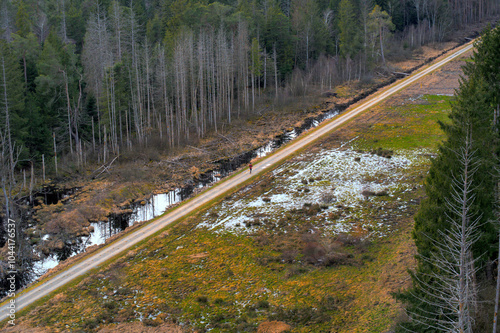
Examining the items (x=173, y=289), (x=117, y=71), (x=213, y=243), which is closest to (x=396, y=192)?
(x=213, y=243)

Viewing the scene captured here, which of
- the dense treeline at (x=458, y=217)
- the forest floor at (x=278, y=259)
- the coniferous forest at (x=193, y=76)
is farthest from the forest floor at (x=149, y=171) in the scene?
the dense treeline at (x=458, y=217)

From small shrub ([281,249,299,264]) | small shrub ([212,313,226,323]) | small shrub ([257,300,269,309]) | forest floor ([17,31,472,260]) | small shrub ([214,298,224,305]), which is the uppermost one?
forest floor ([17,31,472,260])

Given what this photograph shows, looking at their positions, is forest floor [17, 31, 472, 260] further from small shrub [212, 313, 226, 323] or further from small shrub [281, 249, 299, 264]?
small shrub [281, 249, 299, 264]

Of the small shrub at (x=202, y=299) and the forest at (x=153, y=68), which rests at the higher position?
the forest at (x=153, y=68)

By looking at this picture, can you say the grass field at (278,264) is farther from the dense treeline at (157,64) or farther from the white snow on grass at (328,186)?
the dense treeline at (157,64)

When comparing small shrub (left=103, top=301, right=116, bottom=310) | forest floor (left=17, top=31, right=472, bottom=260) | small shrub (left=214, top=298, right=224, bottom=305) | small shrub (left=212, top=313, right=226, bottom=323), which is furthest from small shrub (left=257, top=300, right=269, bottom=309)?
forest floor (left=17, top=31, right=472, bottom=260)

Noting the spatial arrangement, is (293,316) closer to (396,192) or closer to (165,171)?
(396,192)
